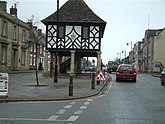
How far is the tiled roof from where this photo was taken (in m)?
36.7

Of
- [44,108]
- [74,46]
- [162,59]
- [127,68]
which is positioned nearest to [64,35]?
[74,46]

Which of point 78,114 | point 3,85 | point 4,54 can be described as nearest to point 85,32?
point 4,54

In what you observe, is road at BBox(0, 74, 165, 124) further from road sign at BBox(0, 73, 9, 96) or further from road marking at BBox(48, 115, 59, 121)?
road sign at BBox(0, 73, 9, 96)

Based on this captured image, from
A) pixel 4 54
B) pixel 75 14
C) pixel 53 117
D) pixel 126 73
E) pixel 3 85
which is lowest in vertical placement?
pixel 53 117

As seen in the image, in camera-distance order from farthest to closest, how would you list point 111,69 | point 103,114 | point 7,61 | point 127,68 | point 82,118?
point 111,69, point 7,61, point 127,68, point 103,114, point 82,118

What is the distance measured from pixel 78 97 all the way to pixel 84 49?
21579mm

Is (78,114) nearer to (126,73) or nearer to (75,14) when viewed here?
(126,73)

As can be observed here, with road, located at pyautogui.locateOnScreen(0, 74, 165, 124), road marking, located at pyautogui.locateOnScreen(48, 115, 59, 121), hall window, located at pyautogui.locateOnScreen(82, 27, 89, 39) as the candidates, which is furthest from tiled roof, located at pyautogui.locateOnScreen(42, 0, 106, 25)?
road marking, located at pyautogui.locateOnScreen(48, 115, 59, 121)

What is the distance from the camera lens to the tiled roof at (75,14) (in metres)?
36.7

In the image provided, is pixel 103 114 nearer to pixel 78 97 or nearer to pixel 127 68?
pixel 78 97

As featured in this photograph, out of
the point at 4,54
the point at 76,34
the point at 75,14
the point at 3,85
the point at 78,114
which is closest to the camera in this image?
the point at 78,114

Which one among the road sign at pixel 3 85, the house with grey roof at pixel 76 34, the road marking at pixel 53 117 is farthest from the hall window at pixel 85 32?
the road marking at pixel 53 117

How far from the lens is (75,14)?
1476 inches

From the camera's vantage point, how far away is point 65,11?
37.8 m
